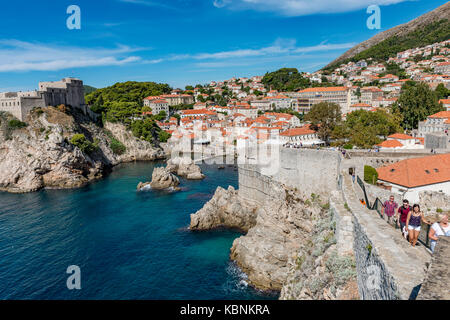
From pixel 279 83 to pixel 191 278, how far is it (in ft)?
286

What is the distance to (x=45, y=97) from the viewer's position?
41875 mm

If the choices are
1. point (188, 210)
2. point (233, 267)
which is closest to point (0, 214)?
point (188, 210)

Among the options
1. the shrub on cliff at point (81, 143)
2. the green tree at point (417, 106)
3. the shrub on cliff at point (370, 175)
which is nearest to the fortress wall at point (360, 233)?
A: the shrub on cliff at point (370, 175)

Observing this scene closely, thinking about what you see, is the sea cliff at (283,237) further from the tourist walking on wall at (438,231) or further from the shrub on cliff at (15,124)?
the shrub on cliff at (15,124)

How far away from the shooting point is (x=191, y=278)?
15758 mm

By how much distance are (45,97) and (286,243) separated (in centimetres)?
4023

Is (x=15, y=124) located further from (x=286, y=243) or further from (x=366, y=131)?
(x=366, y=131)

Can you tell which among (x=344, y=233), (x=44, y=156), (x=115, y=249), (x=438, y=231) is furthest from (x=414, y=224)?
(x=44, y=156)

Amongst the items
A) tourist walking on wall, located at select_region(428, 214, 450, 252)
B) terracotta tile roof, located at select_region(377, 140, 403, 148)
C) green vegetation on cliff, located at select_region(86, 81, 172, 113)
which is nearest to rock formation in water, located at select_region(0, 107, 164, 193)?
green vegetation on cliff, located at select_region(86, 81, 172, 113)

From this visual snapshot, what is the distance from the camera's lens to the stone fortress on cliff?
128 ft

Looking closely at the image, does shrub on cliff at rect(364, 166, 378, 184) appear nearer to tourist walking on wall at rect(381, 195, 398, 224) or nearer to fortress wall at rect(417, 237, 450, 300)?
tourist walking on wall at rect(381, 195, 398, 224)

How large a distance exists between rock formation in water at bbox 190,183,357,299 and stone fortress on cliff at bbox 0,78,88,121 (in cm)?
3209

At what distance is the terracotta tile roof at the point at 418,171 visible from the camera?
1344 centimetres
